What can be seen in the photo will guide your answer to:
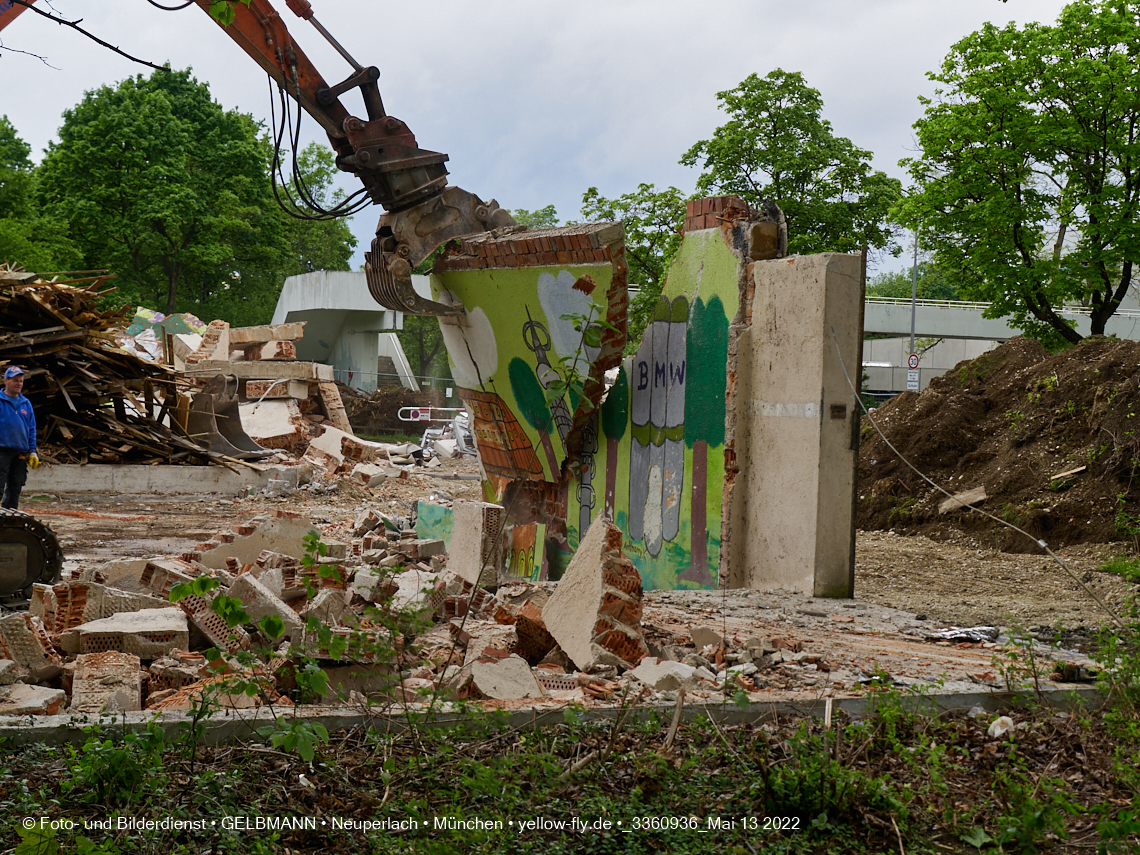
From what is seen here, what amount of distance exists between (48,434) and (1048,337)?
1714 cm

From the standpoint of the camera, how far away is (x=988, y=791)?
332 centimetres

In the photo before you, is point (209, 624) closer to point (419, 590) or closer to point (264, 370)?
point (419, 590)

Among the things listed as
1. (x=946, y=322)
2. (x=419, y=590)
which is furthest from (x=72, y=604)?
(x=946, y=322)

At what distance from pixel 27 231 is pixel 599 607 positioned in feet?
96.4

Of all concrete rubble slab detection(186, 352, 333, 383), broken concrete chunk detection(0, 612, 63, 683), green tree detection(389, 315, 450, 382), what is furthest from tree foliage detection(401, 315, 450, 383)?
broken concrete chunk detection(0, 612, 63, 683)

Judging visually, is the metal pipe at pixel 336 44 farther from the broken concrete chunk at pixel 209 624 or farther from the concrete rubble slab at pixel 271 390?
the concrete rubble slab at pixel 271 390

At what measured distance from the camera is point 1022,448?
1196cm

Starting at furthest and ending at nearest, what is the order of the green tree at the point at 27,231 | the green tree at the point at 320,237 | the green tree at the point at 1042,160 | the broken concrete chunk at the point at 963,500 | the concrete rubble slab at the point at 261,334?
the green tree at the point at 320,237 < the green tree at the point at 27,231 < the concrete rubble slab at the point at 261,334 < the green tree at the point at 1042,160 < the broken concrete chunk at the point at 963,500

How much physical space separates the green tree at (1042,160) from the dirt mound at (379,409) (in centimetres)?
1822

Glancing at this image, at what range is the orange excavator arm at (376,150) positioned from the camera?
914 centimetres

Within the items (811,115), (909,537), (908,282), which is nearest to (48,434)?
(909,537)

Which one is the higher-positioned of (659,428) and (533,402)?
(533,402)

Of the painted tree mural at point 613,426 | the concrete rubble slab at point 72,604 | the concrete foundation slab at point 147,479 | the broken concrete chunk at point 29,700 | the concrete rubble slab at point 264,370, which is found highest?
the concrete rubble slab at point 264,370

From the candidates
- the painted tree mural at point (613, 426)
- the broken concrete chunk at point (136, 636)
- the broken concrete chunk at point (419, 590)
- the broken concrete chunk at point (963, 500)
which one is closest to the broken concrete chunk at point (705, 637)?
the broken concrete chunk at point (419, 590)
